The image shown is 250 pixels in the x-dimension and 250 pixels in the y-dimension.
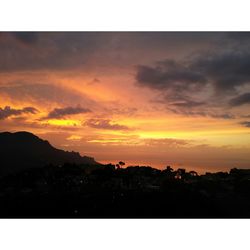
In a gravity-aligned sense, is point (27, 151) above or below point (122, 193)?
above

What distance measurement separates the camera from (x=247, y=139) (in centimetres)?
833

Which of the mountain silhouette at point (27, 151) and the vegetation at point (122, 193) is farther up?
the mountain silhouette at point (27, 151)

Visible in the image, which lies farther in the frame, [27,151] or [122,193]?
[27,151]

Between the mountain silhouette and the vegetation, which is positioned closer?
the vegetation

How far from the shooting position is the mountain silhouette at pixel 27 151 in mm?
8820

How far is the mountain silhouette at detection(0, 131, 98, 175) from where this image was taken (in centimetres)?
882

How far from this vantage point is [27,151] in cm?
952

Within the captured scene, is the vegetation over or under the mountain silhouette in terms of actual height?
under

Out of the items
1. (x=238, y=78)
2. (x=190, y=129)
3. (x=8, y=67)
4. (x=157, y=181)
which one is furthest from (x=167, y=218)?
(x=8, y=67)

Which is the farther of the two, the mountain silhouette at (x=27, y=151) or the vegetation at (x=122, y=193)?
the mountain silhouette at (x=27, y=151)

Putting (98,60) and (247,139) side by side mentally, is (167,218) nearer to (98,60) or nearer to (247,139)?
(247,139)

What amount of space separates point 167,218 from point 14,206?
3.46 metres
